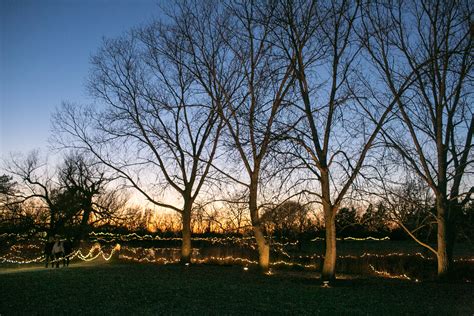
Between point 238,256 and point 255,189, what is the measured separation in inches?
313

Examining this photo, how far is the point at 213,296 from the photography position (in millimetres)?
10469

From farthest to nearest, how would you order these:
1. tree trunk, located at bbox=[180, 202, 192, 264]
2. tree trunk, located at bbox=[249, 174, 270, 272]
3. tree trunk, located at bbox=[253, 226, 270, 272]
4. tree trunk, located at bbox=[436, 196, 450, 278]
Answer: tree trunk, located at bbox=[180, 202, 192, 264] → tree trunk, located at bbox=[253, 226, 270, 272] → tree trunk, located at bbox=[249, 174, 270, 272] → tree trunk, located at bbox=[436, 196, 450, 278]

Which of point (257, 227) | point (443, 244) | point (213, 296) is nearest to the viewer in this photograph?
point (213, 296)

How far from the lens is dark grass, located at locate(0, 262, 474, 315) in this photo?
881 centimetres

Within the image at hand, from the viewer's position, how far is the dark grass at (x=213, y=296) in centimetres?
881

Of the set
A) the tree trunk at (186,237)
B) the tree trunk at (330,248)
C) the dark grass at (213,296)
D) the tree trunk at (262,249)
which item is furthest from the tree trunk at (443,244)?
the tree trunk at (186,237)

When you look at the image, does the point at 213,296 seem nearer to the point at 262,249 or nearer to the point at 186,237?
the point at 262,249

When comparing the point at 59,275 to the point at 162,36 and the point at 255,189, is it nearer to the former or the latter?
the point at 255,189

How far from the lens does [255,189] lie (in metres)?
17.5

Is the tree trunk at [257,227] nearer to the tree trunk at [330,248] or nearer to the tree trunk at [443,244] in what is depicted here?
the tree trunk at [330,248]

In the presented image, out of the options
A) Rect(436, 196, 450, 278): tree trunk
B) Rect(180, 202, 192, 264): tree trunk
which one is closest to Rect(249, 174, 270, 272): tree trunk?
Rect(180, 202, 192, 264): tree trunk

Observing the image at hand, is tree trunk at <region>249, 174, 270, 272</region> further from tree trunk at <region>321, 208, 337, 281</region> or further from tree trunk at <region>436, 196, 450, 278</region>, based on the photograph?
tree trunk at <region>436, 196, 450, 278</region>

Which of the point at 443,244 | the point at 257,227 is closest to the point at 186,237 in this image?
the point at 257,227

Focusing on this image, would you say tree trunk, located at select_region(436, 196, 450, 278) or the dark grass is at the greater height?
tree trunk, located at select_region(436, 196, 450, 278)
